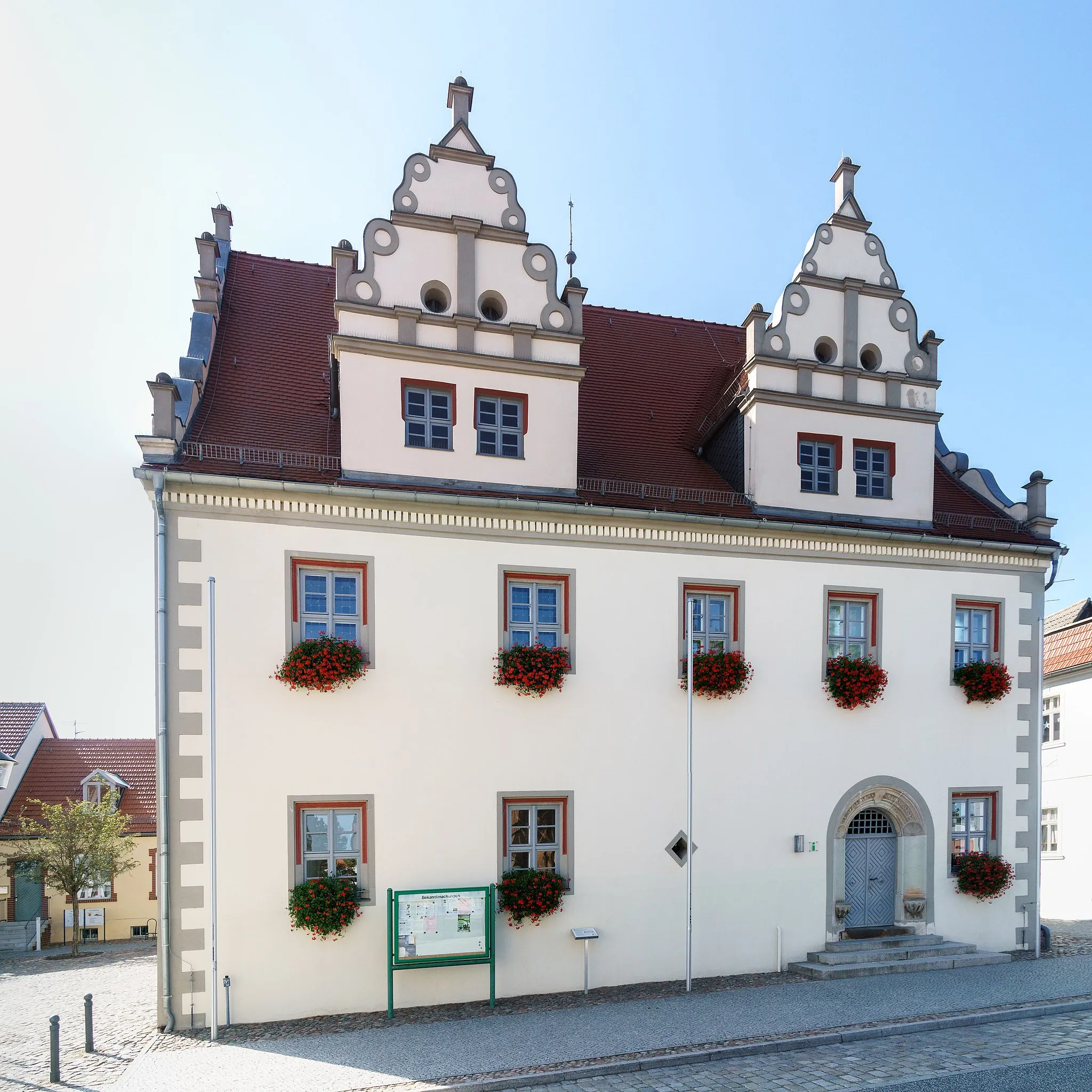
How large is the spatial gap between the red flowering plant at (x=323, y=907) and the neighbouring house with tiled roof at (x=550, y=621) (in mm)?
221

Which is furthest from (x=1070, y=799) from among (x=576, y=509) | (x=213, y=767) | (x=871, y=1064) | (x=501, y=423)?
(x=213, y=767)

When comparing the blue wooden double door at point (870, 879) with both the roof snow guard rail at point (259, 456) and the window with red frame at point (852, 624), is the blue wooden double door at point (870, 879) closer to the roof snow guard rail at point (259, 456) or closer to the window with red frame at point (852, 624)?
the window with red frame at point (852, 624)

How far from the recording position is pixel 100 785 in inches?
1096

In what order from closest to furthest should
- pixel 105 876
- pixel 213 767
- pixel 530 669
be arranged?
pixel 213 767 < pixel 530 669 < pixel 105 876

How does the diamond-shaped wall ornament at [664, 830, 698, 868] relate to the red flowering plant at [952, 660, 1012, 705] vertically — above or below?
below

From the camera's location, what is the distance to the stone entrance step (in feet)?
38.4

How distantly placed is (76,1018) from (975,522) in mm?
16304

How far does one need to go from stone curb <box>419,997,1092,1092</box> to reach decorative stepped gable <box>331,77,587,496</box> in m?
7.23

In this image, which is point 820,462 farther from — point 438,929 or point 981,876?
point 438,929

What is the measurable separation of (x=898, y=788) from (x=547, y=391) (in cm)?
874

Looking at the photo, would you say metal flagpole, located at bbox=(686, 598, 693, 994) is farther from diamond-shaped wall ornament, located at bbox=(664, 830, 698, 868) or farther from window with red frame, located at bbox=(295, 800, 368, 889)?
window with red frame, located at bbox=(295, 800, 368, 889)

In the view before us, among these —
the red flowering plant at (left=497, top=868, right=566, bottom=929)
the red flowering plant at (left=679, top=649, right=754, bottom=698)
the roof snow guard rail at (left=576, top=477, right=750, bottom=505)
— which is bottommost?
the red flowering plant at (left=497, top=868, right=566, bottom=929)

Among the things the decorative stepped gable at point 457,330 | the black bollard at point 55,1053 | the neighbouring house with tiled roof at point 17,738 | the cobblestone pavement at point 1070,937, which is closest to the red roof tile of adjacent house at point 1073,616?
the cobblestone pavement at point 1070,937

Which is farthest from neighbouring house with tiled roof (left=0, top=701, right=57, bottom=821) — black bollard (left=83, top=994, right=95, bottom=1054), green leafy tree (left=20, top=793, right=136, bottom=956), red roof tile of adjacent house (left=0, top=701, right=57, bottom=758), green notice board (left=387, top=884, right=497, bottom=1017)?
green notice board (left=387, top=884, right=497, bottom=1017)
